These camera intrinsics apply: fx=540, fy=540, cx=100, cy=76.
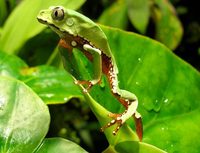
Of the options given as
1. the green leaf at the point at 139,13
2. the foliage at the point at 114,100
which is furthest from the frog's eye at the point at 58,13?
the green leaf at the point at 139,13

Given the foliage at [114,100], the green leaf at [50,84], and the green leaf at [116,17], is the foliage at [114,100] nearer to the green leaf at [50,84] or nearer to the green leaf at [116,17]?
the green leaf at [50,84]

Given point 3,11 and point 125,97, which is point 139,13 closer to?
point 3,11

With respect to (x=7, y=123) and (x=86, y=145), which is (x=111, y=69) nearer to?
(x=7, y=123)

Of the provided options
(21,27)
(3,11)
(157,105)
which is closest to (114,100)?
(157,105)

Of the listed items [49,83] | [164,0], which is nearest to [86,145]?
[164,0]

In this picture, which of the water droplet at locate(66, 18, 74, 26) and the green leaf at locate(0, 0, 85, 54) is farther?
the green leaf at locate(0, 0, 85, 54)

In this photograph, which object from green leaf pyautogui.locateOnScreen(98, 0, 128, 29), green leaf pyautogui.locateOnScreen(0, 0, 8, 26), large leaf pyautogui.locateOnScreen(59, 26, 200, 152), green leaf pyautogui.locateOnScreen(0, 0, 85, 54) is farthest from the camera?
green leaf pyautogui.locateOnScreen(98, 0, 128, 29)

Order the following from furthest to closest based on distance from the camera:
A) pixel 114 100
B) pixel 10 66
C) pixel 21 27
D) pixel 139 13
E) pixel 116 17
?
pixel 116 17
pixel 139 13
pixel 21 27
pixel 10 66
pixel 114 100

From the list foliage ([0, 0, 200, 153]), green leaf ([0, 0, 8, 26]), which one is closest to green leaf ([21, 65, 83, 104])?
foliage ([0, 0, 200, 153])

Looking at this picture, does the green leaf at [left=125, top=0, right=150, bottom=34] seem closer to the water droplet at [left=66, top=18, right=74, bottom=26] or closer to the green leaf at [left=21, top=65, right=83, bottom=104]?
the green leaf at [left=21, top=65, right=83, bottom=104]
